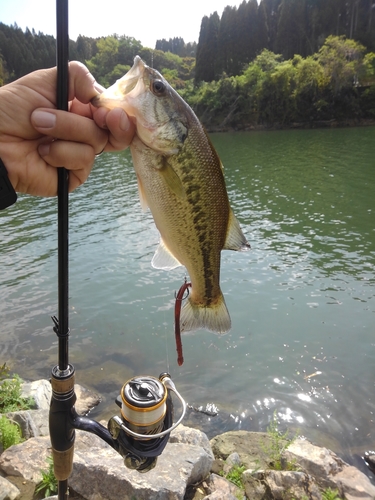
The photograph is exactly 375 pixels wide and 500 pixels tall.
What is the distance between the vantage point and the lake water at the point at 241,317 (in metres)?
7.27

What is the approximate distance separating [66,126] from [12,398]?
219 inches

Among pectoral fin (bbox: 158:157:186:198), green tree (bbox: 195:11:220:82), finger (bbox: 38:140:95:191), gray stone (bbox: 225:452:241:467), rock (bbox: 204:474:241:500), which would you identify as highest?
green tree (bbox: 195:11:220:82)

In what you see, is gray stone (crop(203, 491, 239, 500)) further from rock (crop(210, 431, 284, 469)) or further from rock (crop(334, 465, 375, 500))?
rock (crop(334, 465, 375, 500))

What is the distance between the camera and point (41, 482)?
4.37 metres

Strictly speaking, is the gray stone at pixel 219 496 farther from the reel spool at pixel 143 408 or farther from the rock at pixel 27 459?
the reel spool at pixel 143 408

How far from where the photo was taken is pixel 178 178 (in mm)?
2320

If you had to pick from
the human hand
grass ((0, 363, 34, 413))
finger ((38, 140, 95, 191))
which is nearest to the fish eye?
the human hand

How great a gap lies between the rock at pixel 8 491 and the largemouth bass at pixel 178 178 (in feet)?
9.72

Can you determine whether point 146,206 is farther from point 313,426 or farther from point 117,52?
point 117,52

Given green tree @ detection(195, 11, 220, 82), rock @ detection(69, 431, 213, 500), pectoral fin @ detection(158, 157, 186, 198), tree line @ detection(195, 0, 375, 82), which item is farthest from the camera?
green tree @ detection(195, 11, 220, 82)

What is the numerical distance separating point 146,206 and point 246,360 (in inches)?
260

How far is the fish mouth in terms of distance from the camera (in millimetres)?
2229

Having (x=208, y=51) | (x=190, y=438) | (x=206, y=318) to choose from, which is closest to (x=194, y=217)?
(x=206, y=318)

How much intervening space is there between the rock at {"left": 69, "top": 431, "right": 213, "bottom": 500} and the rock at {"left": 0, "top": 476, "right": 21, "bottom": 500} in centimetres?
56
